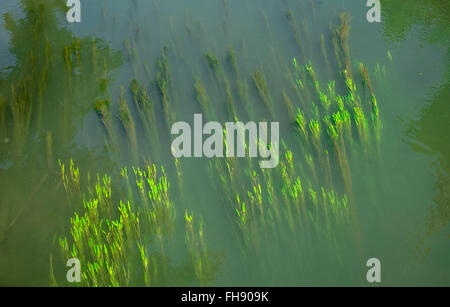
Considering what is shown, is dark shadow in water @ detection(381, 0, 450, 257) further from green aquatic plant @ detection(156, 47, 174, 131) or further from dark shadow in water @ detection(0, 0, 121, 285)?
dark shadow in water @ detection(0, 0, 121, 285)

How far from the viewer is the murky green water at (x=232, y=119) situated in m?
1.94

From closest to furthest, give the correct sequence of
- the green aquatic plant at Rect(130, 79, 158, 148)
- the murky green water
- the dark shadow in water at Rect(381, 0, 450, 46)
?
the murky green water → the green aquatic plant at Rect(130, 79, 158, 148) → the dark shadow in water at Rect(381, 0, 450, 46)

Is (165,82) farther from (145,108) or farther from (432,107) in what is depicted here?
(432,107)

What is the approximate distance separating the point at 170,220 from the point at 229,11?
1.95 m

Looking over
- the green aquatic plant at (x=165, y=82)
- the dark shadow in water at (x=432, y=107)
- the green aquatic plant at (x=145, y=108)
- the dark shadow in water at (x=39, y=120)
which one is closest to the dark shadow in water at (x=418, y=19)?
the dark shadow in water at (x=432, y=107)

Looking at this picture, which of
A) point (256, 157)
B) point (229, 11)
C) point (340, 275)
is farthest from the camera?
point (229, 11)

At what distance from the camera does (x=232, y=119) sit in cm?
238

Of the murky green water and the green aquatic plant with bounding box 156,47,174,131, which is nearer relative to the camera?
the murky green water

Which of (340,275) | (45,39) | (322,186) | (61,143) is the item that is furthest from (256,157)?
(45,39)

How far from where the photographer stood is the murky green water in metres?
1.94

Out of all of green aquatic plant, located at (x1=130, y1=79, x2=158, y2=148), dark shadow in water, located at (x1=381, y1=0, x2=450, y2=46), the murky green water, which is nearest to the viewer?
the murky green water

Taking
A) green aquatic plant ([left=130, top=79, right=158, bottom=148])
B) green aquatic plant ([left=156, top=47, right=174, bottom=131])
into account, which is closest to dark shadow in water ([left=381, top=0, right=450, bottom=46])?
green aquatic plant ([left=156, top=47, right=174, bottom=131])

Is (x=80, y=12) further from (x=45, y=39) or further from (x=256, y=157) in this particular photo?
(x=256, y=157)

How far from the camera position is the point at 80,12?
9.59 feet
